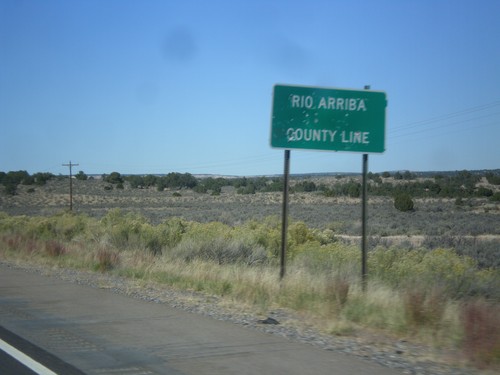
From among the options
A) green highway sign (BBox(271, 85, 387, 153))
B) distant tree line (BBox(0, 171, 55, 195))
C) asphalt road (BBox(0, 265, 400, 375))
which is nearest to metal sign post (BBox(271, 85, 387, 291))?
green highway sign (BBox(271, 85, 387, 153))

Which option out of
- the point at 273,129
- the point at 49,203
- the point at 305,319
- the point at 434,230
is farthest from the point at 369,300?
the point at 49,203

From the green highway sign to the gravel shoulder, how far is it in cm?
448

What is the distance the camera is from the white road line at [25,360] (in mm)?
7726

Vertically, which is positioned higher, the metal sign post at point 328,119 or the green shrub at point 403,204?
the metal sign post at point 328,119

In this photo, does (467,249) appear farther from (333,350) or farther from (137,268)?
(333,350)

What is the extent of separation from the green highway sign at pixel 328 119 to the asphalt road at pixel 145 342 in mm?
5478

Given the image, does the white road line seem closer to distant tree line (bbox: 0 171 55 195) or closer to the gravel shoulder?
the gravel shoulder

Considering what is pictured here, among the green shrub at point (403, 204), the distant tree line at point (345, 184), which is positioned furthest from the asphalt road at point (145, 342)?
the distant tree line at point (345, 184)

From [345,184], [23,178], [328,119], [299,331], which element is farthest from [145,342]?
[23,178]

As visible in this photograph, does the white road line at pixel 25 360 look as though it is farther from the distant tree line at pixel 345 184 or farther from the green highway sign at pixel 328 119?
the distant tree line at pixel 345 184

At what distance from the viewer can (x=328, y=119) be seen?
15086 millimetres

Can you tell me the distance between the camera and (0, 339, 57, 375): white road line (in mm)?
7726

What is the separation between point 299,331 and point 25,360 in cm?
445

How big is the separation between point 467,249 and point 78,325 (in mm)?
18350
